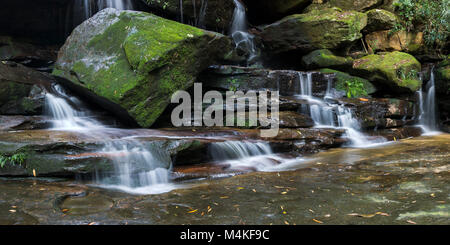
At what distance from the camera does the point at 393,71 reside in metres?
10.2

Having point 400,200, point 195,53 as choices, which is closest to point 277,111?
point 195,53

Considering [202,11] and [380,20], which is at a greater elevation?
[202,11]

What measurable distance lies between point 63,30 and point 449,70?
1326 cm

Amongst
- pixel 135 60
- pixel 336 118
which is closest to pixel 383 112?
pixel 336 118

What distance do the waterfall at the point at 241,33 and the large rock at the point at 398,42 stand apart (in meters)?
4.76

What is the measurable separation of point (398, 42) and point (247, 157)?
9.53m

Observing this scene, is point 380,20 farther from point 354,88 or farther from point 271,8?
point 271,8

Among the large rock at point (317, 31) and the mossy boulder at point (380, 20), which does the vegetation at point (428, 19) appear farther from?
the large rock at point (317, 31)

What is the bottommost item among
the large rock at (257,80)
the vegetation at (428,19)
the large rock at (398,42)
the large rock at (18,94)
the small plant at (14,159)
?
the small plant at (14,159)

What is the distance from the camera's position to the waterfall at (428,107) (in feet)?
35.6

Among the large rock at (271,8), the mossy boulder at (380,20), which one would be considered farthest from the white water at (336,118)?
the large rock at (271,8)

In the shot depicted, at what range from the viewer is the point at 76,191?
394 cm

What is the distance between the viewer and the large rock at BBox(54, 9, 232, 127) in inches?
258

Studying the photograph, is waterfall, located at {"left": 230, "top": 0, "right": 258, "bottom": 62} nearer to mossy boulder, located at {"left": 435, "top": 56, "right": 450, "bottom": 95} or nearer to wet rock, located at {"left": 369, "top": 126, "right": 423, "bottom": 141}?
wet rock, located at {"left": 369, "top": 126, "right": 423, "bottom": 141}
